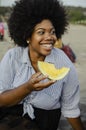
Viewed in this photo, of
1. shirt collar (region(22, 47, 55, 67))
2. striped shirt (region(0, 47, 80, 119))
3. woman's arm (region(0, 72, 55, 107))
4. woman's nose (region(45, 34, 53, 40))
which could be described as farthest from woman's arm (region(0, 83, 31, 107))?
woman's nose (region(45, 34, 53, 40))

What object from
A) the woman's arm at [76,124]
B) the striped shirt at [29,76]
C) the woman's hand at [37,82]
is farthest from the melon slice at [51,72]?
the woman's arm at [76,124]

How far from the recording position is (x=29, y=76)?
10.3 ft

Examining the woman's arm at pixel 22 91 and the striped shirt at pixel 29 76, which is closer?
the woman's arm at pixel 22 91

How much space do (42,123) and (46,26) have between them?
2.61 feet

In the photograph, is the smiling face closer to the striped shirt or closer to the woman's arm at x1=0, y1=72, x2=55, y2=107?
the striped shirt

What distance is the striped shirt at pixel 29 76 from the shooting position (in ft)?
10.3

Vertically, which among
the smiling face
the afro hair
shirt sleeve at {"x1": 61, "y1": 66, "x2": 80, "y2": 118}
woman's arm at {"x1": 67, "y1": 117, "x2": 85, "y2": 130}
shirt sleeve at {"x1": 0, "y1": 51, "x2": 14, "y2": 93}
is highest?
the afro hair

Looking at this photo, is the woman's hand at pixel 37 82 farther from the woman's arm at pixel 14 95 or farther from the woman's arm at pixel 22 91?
the woman's arm at pixel 14 95

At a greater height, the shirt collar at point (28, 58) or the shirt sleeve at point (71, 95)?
the shirt collar at point (28, 58)

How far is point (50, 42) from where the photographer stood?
9.95ft

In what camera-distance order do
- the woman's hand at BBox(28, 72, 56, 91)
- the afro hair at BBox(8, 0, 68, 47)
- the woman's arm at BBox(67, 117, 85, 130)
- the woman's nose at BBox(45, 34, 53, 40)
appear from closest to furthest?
1. the woman's hand at BBox(28, 72, 56, 91)
2. the woman's nose at BBox(45, 34, 53, 40)
3. the afro hair at BBox(8, 0, 68, 47)
4. the woman's arm at BBox(67, 117, 85, 130)

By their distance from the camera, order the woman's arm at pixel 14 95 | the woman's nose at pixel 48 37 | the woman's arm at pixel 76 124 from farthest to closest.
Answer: the woman's arm at pixel 76 124 < the woman's nose at pixel 48 37 < the woman's arm at pixel 14 95

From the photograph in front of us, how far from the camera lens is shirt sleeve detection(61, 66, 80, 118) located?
10.5ft

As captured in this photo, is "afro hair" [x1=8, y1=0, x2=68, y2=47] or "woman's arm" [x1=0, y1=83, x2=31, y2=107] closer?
"woman's arm" [x1=0, y1=83, x2=31, y2=107]
